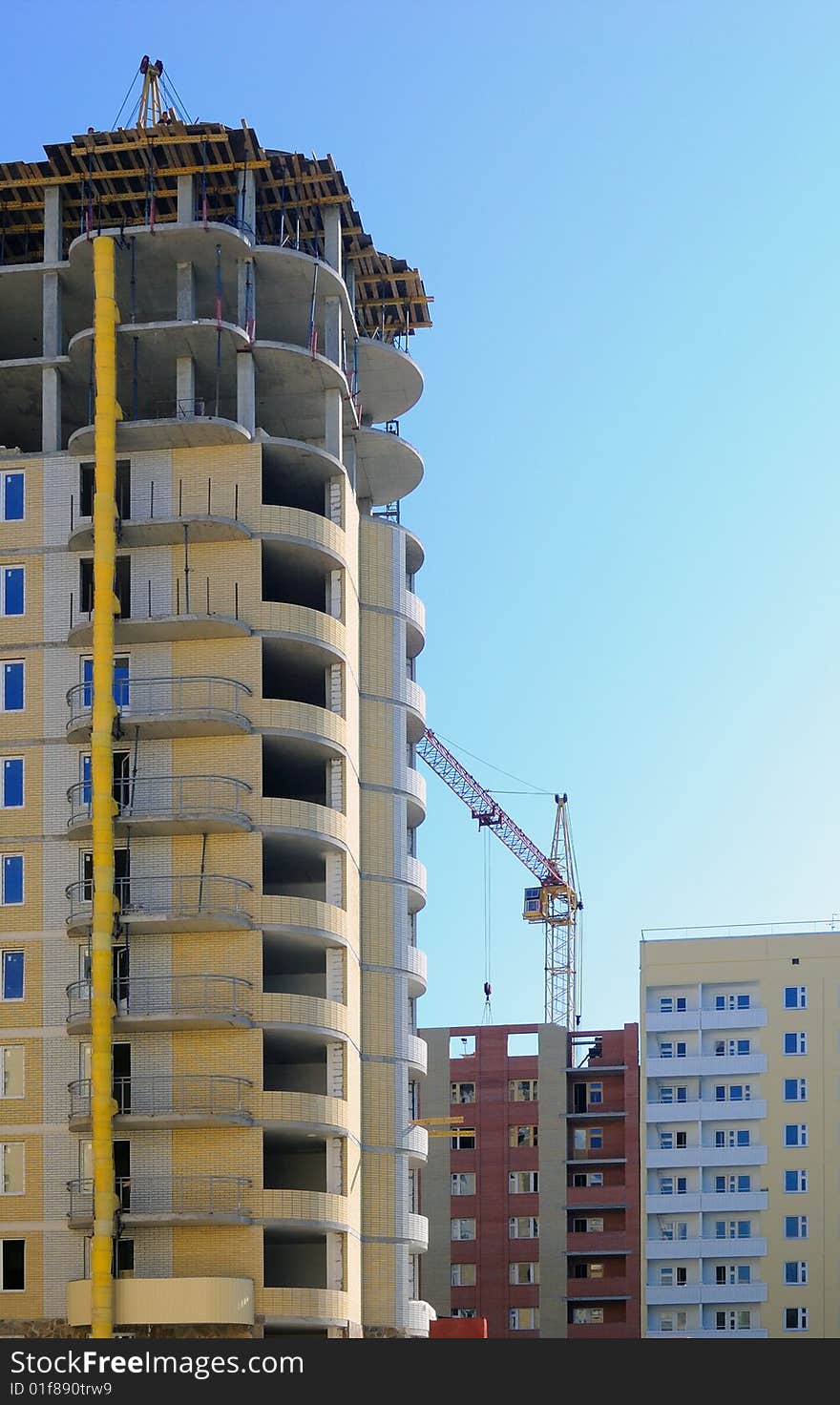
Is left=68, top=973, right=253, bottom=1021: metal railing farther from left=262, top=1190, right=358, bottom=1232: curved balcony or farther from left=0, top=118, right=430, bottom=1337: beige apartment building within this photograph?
left=262, top=1190, right=358, bottom=1232: curved balcony

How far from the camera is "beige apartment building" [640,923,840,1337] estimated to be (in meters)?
129

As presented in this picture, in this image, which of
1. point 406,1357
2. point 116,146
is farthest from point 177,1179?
point 116,146

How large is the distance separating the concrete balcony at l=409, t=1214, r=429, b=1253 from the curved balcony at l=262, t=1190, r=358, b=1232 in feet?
29.5

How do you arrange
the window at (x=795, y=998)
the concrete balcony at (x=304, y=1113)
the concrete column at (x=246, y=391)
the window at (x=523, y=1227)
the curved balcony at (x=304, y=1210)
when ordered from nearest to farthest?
the curved balcony at (x=304, y=1210) → the concrete balcony at (x=304, y=1113) → the concrete column at (x=246, y=391) → the window at (x=795, y=998) → the window at (x=523, y=1227)

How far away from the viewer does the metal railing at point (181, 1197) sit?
7275 centimetres

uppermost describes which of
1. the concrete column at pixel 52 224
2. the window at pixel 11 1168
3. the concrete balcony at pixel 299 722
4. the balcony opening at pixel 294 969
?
the concrete column at pixel 52 224

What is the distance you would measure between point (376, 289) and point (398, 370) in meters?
3.67

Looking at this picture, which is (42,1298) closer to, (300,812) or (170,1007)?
(170,1007)

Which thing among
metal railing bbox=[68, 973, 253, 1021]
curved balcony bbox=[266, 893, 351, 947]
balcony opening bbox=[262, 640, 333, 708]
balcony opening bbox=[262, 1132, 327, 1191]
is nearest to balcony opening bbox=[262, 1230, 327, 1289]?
balcony opening bbox=[262, 1132, 327, 1191]

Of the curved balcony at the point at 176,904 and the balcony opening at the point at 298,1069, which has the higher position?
the curved balcony at the point at 176,904

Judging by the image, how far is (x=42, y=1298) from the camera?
73312 mm

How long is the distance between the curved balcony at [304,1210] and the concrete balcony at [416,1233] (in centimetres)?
900

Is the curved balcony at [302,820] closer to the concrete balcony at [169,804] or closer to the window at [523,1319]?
the concrete balcony at [169,804]

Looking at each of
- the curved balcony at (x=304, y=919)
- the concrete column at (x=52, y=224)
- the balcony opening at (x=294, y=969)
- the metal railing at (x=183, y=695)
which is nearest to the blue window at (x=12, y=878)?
the metal railing at (x=183, y=695)
